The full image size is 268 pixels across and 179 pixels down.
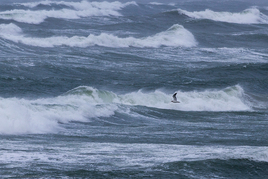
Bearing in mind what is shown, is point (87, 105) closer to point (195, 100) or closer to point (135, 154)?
point (195, 100)

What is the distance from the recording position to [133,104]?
23.7m

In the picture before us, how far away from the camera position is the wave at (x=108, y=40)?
37938 mm

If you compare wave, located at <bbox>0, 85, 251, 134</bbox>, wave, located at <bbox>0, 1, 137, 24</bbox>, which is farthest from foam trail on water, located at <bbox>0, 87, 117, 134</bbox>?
wave, located at <bbox>0, 1, 137, 24</bbox>

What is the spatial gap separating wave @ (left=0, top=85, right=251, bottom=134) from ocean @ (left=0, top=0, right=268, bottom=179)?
0.13 feet

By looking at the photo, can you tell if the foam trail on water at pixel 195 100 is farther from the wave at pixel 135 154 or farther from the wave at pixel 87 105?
the wave at pixel 135 154

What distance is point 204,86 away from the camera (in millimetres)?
27312

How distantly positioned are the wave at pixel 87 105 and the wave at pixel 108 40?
1369 cm

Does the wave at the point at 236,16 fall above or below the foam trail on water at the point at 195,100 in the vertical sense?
above

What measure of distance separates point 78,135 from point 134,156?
339 centimetres

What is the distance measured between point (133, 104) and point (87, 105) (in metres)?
3.81

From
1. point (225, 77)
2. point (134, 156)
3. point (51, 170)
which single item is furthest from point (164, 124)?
point (225, 77)

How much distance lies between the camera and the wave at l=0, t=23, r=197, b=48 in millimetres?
37938

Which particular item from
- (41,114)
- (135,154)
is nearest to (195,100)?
(41,114)

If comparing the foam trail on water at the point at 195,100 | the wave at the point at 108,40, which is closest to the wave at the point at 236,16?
the wave at the point at 108,40
